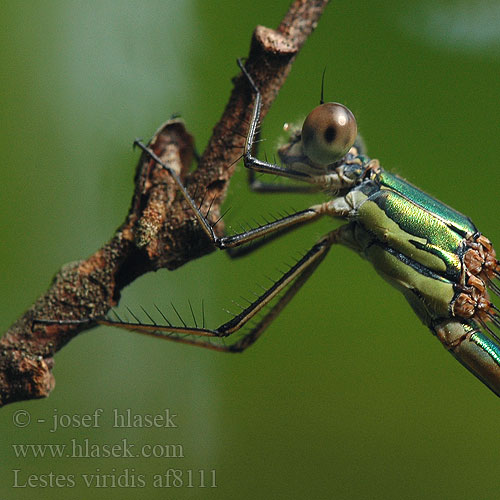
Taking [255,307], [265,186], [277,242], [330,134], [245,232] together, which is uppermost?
[277,242]

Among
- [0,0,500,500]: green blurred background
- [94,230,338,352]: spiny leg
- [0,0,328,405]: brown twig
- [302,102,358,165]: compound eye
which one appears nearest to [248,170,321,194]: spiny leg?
[0,0,500,500]: green blurred background

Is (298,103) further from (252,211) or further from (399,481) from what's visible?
(399,481)

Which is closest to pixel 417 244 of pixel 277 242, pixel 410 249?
pixel 410 249

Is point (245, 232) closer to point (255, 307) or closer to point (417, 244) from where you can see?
point (255, 307)

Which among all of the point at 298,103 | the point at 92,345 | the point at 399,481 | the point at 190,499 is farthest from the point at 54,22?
A: the point at 399,481

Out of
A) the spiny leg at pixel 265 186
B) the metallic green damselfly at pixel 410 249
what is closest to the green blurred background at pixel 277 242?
the spiny leg at pixel 265 186

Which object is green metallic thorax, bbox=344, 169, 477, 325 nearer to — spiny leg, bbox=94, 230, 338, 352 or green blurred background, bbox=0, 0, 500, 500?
spiny leg, bbox=94, 230, 338, 352
